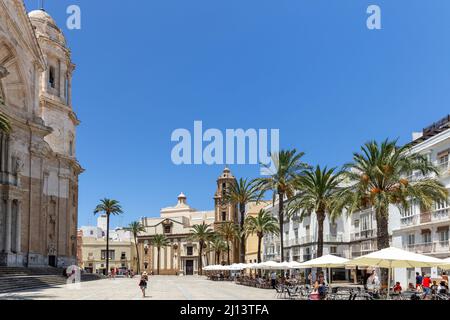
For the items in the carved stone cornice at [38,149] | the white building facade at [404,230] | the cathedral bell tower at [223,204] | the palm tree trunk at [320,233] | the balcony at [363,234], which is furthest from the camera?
the cathedral bell tower at [223,204]

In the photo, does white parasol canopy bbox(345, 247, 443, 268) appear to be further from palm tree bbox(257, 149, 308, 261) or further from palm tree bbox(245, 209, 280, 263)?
palm tree bbox(245, 209, 280, 263)

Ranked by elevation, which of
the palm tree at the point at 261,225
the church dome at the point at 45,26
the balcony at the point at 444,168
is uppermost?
the church dome at the point at 45,26

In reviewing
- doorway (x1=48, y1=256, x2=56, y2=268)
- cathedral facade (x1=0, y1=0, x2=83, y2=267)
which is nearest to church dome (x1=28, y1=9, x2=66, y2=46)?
cathedral facade (x1=0, y1=0, x2=83, y2=267)

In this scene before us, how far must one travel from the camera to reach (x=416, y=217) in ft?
141

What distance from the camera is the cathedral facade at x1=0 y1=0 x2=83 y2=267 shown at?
4550cm

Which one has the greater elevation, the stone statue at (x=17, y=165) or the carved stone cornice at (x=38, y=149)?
the carved stone cornice at (x=38, y=149)

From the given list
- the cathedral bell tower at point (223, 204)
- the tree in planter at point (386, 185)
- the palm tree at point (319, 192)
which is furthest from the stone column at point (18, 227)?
the cathedral bell tower at point (223, 204)

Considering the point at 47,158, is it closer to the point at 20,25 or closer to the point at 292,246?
the point at 20,25

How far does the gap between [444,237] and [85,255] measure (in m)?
99.1

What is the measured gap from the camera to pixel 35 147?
50.3 metres

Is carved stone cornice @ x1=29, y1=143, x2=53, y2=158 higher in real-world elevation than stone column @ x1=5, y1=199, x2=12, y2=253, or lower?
higher

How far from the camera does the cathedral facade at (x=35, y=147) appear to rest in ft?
149

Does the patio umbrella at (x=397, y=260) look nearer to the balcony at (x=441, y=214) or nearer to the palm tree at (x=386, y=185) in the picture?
the palm tree at (x=386, y=185)
